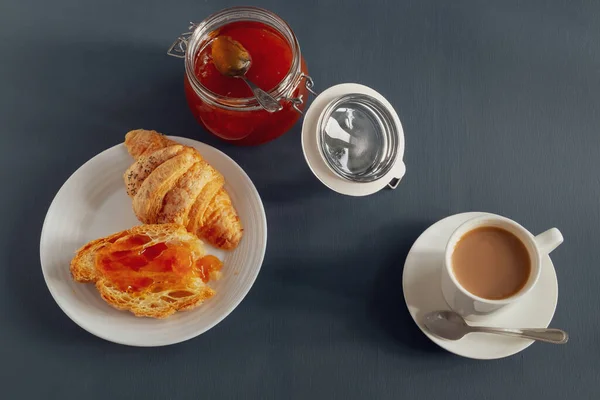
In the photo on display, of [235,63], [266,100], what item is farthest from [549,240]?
[235,63]

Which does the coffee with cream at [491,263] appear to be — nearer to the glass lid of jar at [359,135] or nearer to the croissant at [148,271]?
the glass lid of jar at [359,135]

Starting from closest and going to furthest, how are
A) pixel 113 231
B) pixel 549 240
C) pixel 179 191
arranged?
1. pixel 549 240
2. pixel 179 191
3. pixel 113 231

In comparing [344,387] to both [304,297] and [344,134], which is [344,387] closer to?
[304,297]

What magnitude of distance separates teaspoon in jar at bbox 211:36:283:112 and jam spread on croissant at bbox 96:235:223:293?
39 cm

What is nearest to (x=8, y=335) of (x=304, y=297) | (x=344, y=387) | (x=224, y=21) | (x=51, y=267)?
(x=51, y=267)

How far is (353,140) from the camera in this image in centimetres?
155

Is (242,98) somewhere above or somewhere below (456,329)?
above

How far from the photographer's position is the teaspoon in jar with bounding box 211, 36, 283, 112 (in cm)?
A: 138

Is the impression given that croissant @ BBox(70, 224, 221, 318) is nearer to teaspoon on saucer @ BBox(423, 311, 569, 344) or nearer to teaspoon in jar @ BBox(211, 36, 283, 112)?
teaspoon in jar @ BBox(211, 36, 283, 112)

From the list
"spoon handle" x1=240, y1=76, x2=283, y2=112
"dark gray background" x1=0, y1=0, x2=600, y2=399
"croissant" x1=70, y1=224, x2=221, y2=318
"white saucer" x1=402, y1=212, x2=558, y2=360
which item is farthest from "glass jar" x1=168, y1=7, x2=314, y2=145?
"white saucer" x1=402, y1=212, x2=558, y2=360

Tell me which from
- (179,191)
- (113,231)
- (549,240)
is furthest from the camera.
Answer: (113,231)

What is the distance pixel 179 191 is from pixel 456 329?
0.73 m

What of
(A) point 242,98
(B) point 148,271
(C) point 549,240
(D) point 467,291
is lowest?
(B) point 148,271

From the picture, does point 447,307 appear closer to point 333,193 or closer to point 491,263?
point 491,263
